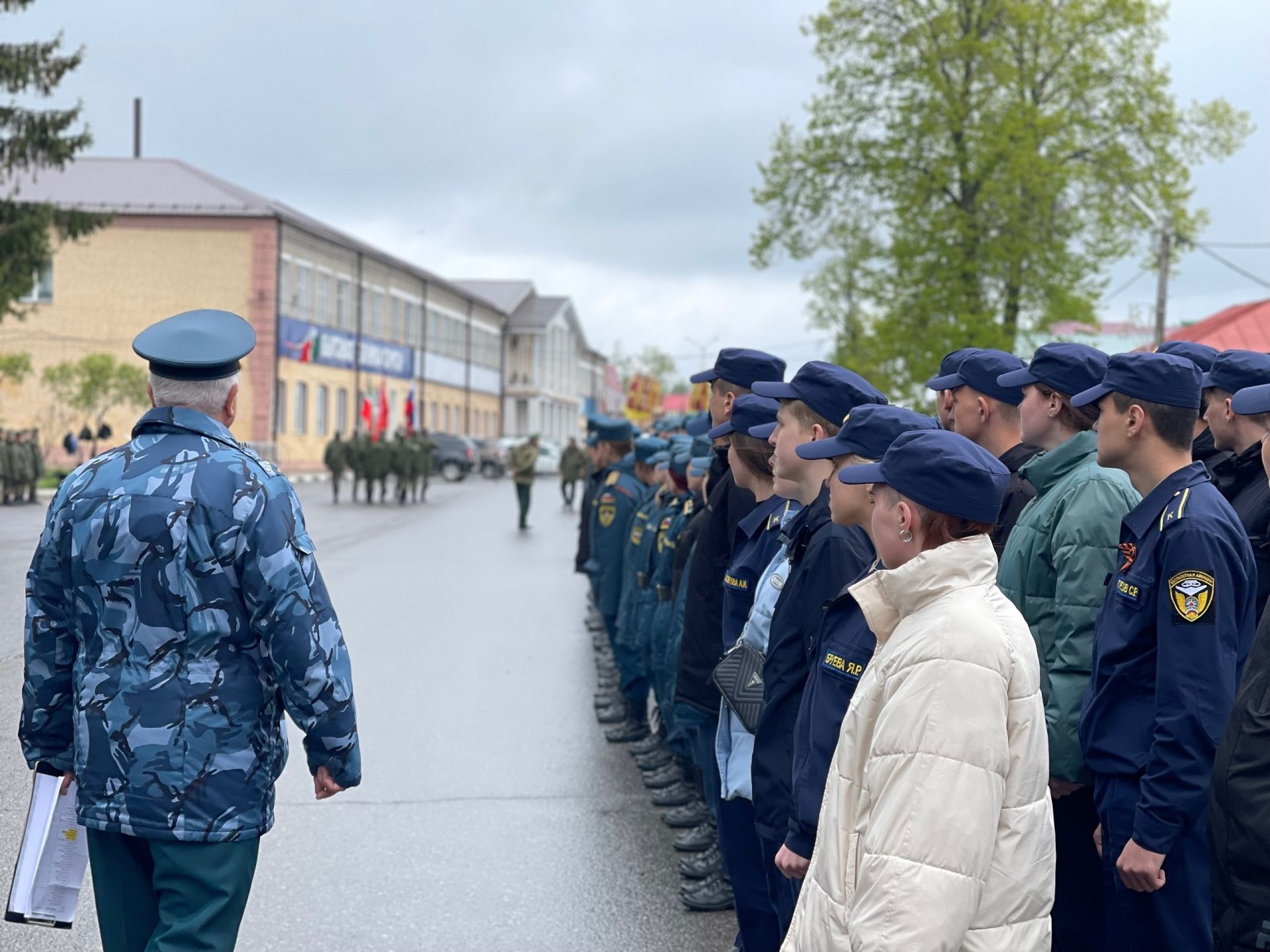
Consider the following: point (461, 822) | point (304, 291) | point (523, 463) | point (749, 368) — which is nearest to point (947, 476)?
point (749, 368)

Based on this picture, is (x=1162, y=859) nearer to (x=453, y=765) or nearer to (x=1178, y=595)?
(x=1178, y=595)

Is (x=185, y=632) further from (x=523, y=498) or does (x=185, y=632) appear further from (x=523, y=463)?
(x=523, y=498)

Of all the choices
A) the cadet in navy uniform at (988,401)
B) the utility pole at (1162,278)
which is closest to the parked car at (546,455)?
the utility pole at (1162,278)

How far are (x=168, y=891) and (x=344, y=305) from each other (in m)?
58.6

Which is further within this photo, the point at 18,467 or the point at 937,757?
the point at 18,467

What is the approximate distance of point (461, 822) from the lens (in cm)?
664

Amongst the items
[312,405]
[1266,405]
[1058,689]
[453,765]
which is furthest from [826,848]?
[312,405]

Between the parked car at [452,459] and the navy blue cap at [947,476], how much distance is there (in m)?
51.6

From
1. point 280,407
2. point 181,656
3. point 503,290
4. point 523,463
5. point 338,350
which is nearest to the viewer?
point 181,656

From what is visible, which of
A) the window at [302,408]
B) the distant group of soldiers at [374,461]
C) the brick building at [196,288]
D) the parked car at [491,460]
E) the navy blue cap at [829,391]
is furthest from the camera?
the parked car at [491,460]

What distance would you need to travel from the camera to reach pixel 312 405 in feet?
184

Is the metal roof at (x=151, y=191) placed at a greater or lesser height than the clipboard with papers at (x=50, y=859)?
greater

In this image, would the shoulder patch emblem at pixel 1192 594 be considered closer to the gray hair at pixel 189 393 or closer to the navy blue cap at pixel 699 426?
the gray hair at pixel 189 393

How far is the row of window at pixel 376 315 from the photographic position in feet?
179
